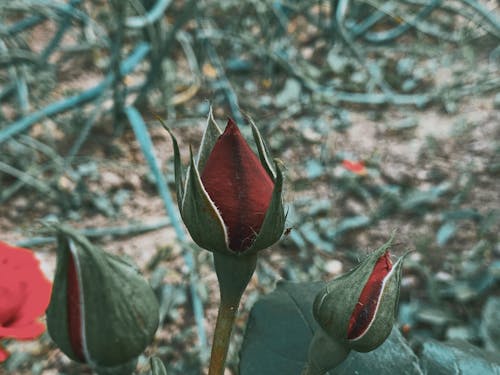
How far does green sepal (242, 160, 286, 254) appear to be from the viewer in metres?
0.33

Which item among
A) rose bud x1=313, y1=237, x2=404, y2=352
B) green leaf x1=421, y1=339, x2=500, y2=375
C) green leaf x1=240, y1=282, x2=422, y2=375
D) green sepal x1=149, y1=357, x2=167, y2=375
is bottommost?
green leaf x1=421, y1=339, x2=500, y2=375

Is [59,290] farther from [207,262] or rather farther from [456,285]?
[456,285]

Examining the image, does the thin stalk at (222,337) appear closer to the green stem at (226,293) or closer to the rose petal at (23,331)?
the green stem at (226,293)

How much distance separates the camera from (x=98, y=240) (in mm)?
1479

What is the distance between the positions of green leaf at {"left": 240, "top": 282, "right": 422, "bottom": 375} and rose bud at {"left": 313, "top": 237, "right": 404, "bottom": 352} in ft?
0.40

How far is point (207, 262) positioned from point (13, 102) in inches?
33.8

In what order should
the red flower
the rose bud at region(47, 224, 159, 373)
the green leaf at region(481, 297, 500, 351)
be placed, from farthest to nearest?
the green leaf at region(481, 297, 500, 351) → the red flower → the rose bud at region(47, 224, 159, 373)

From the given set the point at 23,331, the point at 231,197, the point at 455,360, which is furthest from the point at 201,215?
the point at 455,360

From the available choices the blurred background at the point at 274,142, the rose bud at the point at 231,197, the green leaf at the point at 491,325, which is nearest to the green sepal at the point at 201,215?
the rose bud at the point at 231,197

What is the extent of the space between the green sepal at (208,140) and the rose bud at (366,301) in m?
0.10

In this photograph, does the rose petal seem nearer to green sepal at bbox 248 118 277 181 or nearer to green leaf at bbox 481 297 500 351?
green sepal at bbox 248 118 277 181

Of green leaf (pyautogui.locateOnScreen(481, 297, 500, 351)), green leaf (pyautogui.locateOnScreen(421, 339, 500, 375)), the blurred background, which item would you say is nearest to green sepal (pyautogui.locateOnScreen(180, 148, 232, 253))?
green leaf (pyautogui.locateOnScreen(421, 339, 500, 375))

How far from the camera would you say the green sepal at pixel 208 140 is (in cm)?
37

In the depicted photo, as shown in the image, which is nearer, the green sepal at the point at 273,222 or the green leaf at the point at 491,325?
the green sepal at the point at 273,222
